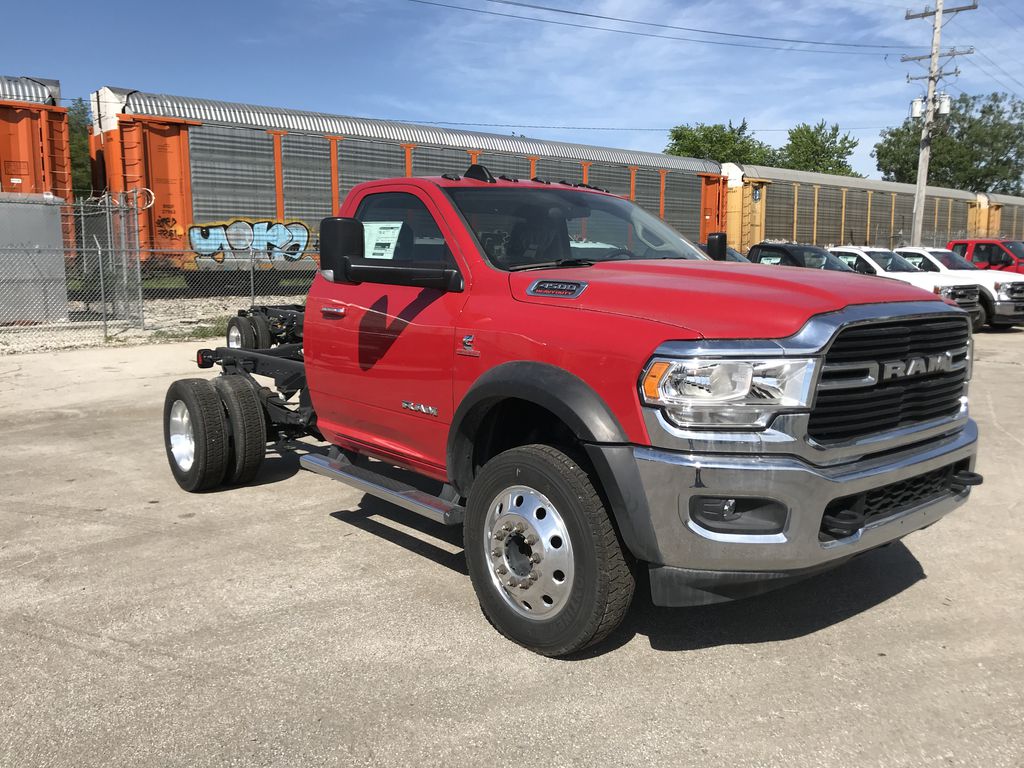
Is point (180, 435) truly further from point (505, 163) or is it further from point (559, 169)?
point (559, 169)

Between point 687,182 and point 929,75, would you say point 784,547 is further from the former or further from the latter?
point 929,75

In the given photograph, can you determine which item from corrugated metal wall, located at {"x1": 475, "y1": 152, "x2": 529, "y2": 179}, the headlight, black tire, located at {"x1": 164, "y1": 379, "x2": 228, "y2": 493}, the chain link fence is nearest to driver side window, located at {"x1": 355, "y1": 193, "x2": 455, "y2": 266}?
the headlight

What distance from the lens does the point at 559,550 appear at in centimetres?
329

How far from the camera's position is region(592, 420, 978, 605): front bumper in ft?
9.50

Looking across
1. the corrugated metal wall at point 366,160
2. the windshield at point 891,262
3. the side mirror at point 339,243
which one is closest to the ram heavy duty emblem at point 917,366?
the side mirror at point 339,243

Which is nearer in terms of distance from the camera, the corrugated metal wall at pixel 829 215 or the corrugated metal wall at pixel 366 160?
the corrugated metal wall at pixel 366 160

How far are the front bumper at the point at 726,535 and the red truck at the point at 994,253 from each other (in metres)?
19.5

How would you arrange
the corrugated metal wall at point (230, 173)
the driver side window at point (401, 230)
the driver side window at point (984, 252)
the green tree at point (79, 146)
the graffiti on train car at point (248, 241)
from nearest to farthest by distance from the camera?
the driver side window at point (401, 230) → the corrugated metal wall at point (230, 173) → the graffiti on train car at point (248, 241) → the driver side window at point (984, 252) → the green tree at point (79, 146)

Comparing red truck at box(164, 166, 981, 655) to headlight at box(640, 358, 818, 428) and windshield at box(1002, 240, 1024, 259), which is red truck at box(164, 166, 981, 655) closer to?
headlight at box(640, 358, 818, 428)

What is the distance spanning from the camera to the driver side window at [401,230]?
167 inches

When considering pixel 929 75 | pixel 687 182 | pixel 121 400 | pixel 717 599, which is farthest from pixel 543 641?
pixel 929 75

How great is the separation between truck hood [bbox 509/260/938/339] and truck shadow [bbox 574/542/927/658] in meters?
1.17

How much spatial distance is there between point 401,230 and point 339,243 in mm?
627

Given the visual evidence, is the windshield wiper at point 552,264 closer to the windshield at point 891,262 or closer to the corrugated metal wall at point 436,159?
the windshield at point 891,262
